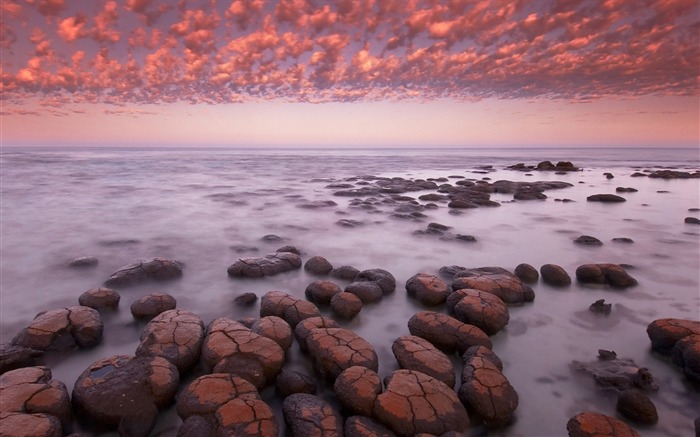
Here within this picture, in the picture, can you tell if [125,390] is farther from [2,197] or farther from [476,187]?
[2,197]

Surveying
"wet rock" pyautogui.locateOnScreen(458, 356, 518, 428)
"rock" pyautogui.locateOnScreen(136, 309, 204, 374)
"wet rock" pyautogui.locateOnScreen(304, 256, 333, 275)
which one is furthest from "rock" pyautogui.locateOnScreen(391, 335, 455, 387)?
"wet rock" pyautogui.locateOnScreen(304, 256, 333, 275)

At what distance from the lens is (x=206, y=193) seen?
1616 cm

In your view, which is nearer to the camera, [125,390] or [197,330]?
[125,390]

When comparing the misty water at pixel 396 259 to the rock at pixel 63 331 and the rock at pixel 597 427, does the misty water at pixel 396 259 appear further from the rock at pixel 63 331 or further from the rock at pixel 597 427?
the rock at pixel 597 427

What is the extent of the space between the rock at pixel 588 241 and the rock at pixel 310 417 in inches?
295

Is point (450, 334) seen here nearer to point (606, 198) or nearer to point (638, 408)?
point (638, 408)

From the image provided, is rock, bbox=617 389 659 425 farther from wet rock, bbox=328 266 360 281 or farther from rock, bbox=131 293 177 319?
rock, bbox=131 293 177 319

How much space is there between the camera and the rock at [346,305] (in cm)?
442

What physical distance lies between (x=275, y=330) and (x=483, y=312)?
232cm

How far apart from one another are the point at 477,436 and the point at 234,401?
1864 mm

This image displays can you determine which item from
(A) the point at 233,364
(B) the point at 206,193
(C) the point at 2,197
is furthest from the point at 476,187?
(C) the point at 2,197

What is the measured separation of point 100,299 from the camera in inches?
179

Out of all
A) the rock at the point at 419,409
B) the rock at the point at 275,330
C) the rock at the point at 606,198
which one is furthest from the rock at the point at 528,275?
the rock at the point at 606,198

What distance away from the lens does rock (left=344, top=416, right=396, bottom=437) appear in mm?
2453
